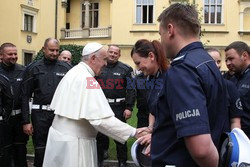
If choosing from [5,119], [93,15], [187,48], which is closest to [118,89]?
[5,119]

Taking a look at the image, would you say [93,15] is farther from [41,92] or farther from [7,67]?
[41,92]

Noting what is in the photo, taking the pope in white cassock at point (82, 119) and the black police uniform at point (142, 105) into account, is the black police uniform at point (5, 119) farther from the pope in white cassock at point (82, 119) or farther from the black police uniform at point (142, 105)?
the black police uniform at point (142, 105)

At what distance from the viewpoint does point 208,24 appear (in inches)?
1289

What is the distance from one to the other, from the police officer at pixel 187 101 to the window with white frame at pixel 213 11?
32.3 metres

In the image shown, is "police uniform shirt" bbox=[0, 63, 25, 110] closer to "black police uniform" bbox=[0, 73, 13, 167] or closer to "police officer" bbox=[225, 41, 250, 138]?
"black police uniform" bbox=[0, 73, 13, 167]

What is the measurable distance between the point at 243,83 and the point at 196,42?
7.48 feet

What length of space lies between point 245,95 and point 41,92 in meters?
3.57

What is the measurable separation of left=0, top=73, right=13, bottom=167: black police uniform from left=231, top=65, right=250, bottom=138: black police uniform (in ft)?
12.8

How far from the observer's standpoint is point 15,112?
6746mm

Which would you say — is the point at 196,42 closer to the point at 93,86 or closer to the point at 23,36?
the point at 93,86

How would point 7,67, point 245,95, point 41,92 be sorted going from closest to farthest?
point 245,95 → point 41,92 → point 7,67

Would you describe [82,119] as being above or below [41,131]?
above

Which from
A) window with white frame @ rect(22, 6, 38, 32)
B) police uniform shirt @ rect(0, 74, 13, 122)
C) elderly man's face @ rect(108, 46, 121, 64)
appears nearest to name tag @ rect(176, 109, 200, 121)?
police uniform shirt @ rect(0, 74, 13, 122)

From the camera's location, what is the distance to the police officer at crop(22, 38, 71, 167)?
6336mm
